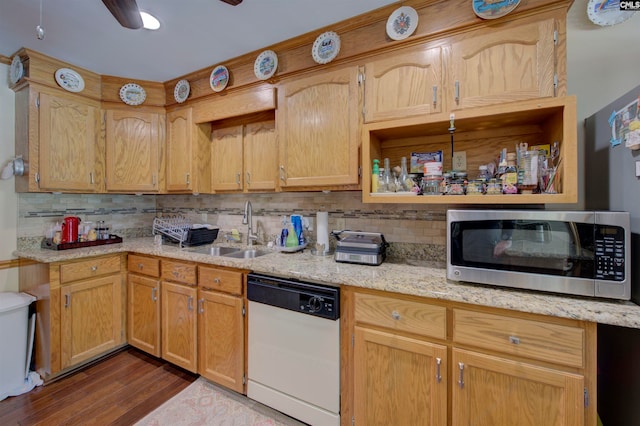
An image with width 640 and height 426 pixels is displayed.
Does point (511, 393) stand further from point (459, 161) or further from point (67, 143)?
point (67, 143)

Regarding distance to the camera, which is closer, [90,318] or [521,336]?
[521,336]

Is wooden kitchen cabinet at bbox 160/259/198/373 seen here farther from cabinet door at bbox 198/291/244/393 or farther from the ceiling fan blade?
the ceiling fan blade

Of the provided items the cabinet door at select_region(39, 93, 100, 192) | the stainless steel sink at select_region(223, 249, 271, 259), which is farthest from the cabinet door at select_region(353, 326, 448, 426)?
the cabinet door at select_region(39, 93, 100, 192)

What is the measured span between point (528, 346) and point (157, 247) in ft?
8.22

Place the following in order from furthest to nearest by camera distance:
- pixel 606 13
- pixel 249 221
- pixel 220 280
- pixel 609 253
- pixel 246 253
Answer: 1. pixel 249 221
2. pixel 246 253
3. pixel 220 280
4. pixel 606 13
5. pixel 609 253

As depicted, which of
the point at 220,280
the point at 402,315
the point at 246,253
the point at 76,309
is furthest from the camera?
the point at 246,253

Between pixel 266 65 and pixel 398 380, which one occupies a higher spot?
pixel 266 65

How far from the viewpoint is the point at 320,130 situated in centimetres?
181

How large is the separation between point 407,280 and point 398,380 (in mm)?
A: 478

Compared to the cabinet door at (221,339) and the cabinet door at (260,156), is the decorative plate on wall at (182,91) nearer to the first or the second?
the cabinet door at (260,156)

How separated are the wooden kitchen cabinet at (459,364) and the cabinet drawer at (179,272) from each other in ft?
3.84

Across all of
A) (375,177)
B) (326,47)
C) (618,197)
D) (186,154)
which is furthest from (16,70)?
(618,197)

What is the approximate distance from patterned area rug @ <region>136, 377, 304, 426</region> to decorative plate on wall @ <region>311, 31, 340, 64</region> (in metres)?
2.27

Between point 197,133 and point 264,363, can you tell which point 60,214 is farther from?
point 264,363
